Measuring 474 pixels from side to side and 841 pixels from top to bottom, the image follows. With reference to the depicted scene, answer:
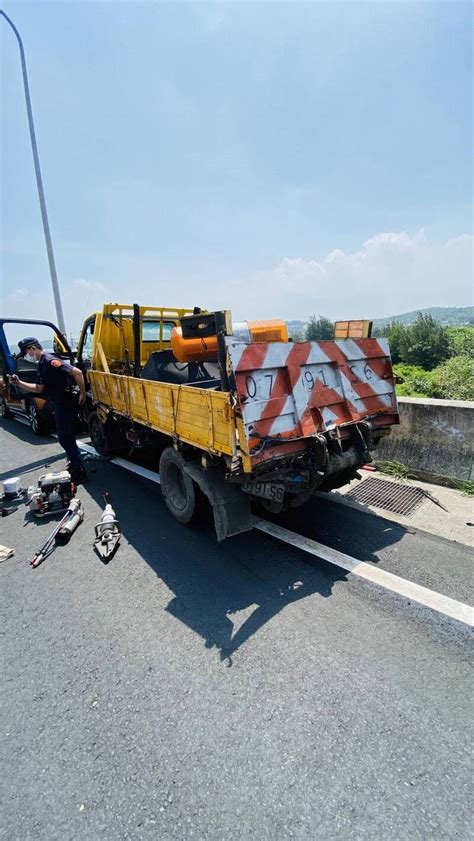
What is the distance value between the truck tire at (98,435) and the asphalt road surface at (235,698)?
10.4 ft

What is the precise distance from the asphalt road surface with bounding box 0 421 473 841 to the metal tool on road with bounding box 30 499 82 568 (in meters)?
0.12

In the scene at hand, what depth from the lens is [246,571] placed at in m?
3.33

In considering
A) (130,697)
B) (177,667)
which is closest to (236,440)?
(177,667)

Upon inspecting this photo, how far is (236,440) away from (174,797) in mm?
2087

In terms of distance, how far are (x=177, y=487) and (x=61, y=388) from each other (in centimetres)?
265

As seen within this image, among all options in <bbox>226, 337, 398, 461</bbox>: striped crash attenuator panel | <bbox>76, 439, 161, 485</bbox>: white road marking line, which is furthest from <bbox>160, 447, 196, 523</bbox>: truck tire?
<bbox>226, 337, 398, 461</bbox>: striped crash attenuator panel

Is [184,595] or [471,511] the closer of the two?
[184,595]

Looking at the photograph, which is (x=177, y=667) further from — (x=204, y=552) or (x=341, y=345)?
(x=341, y=345)

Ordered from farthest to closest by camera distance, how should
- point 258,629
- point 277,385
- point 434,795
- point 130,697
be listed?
1. point 277,385
2. point 258,629
3. point 130,697
4. point 434,795

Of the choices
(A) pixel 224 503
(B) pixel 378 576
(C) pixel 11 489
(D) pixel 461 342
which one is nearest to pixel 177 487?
(A) pixel 224 503

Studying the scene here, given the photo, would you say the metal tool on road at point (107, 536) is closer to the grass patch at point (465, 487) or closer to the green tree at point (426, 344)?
the grass patch at point (465, 487)

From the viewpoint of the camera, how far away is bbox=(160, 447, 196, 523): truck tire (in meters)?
3.98

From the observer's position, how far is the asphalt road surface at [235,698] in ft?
5.44

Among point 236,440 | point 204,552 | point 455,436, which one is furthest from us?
point 455,436
